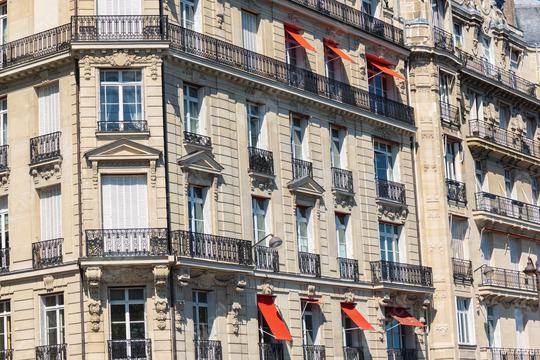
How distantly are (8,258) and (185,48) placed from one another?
7652mm

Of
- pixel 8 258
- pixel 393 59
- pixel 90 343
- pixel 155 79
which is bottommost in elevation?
pixel 90 343

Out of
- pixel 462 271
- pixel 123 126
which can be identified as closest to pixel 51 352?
pixel 123 126

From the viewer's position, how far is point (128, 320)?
1489 inches

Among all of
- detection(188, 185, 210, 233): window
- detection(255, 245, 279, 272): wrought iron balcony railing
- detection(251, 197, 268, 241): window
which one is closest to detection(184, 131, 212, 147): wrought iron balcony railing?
detection(188, 185, 210, 233): window

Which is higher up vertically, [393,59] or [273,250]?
[393,59]

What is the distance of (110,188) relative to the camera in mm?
38406

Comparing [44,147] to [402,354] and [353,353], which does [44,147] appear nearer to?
[353,353]

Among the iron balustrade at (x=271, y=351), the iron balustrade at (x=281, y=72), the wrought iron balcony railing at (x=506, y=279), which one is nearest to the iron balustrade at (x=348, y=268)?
the iron balustrade at (x=271, y=351)

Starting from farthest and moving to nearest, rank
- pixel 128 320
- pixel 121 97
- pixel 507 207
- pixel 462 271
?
pixel 507 207 → pixel 462 271 → pixel 121 97 → pixel 128 320

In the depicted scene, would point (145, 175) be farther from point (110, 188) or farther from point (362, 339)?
point (362, 339)

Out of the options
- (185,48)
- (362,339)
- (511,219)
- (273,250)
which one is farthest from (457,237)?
(185,48)

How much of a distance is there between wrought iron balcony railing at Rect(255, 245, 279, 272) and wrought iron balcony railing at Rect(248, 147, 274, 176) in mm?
2280

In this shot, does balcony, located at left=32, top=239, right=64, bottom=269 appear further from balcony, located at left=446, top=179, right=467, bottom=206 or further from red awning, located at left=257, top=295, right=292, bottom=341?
balcony, located at left=446, top=179, right=467, bottom=206

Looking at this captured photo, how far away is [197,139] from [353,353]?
9232mm
